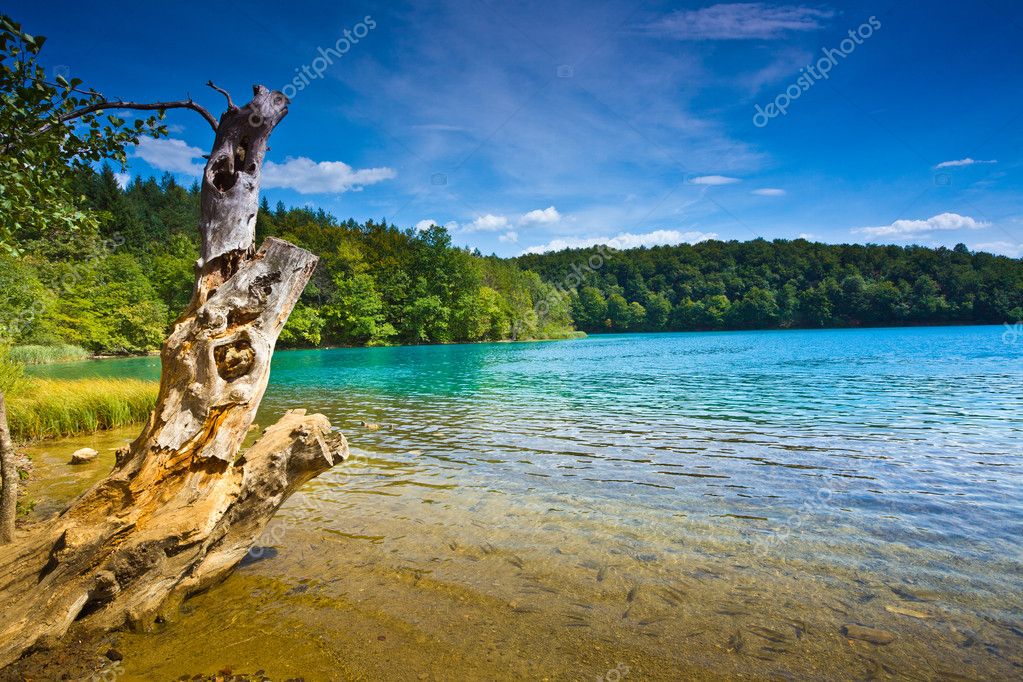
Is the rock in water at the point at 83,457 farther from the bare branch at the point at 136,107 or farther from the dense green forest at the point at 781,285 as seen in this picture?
the dense green forest at the point at 781,285

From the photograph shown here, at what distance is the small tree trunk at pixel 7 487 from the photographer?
4215mm

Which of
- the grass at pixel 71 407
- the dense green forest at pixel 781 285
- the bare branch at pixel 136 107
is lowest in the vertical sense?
the grass at pixel 71 407

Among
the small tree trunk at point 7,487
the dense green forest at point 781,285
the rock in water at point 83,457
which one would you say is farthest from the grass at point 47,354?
the dense green forest at point 781,285


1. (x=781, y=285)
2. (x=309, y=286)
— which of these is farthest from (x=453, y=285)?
(x=781, y=285)

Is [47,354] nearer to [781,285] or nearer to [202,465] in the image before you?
[202,465]

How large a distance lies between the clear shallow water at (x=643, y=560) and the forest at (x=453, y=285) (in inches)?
179

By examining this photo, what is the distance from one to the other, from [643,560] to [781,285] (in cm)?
15212

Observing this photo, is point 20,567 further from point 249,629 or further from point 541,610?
point 541,610

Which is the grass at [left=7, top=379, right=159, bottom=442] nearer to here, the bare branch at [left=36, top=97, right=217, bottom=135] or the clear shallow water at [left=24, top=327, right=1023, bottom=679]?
A: the clear shallow water at [left=24, top=327, right=1023, bottom=679]

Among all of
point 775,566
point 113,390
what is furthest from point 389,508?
point 113,390

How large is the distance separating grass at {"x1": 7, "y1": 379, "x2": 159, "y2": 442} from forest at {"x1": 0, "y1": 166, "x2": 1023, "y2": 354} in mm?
10465

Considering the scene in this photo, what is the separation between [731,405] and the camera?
1689cm

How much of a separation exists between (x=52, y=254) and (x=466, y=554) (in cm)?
7903

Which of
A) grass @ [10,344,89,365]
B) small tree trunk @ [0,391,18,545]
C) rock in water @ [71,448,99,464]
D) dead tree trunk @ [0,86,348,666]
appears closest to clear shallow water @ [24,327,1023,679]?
dead tree trunk @ [0,86,348,666]
